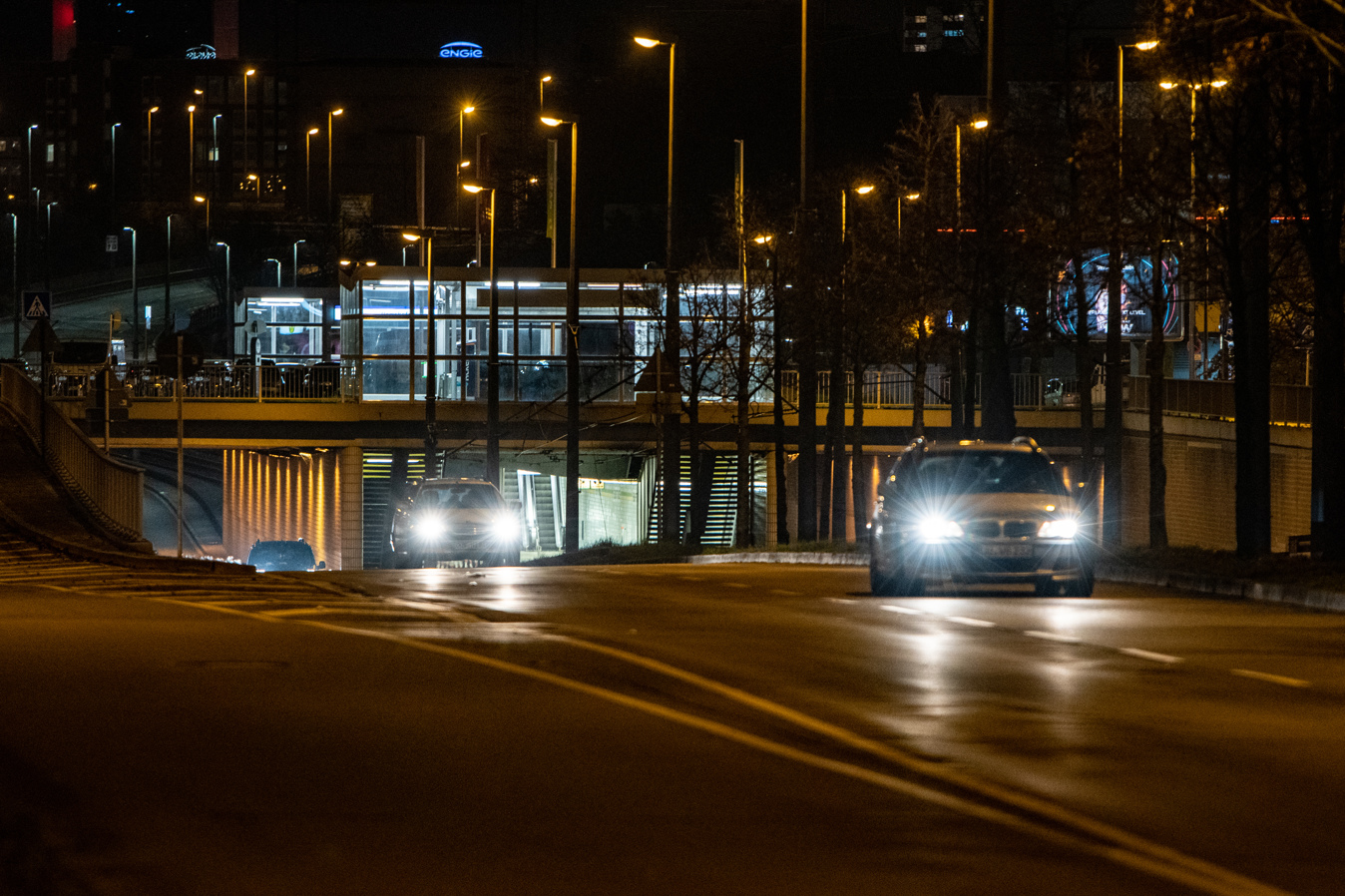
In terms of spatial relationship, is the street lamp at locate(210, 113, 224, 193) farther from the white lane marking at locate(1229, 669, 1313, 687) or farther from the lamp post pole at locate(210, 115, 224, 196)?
the white lane marking at locate(1229, 669, 1313, 687)

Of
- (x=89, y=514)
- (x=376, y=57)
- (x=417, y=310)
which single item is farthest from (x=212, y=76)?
(x=89, y=514)

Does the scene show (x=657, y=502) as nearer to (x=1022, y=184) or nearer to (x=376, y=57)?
(x=1022, y=184)

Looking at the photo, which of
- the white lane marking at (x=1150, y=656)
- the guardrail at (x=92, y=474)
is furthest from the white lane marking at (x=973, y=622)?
the guardrail at (x=92, y=474)

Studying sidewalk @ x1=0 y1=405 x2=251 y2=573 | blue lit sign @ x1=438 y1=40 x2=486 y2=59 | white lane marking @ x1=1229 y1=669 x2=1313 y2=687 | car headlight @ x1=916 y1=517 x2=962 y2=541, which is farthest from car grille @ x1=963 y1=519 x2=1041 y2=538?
blue lit sign @ x1=438 y1=40 x2=486 y2=59

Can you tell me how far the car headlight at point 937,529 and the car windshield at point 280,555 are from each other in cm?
4171

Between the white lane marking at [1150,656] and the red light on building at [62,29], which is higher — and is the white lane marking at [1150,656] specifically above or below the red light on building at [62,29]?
below

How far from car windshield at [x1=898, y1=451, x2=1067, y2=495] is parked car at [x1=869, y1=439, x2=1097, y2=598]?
0.04ft

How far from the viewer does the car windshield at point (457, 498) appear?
1532 inches

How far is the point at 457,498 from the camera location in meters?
39.1

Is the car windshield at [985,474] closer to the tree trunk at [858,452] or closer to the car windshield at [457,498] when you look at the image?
the car windshield at [457,498]

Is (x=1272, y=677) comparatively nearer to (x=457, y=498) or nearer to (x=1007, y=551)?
(x=1007, y=551)

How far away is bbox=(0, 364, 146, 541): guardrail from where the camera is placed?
116 ft

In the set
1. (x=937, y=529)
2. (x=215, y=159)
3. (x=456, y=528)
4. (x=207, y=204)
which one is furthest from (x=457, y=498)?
(x=215, y=159)

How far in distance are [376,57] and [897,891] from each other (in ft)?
414
